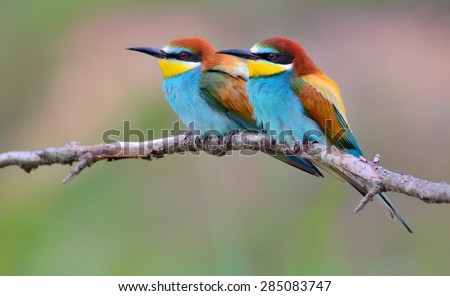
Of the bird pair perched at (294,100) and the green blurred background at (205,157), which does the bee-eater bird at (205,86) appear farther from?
the green blurred background at (205,157)

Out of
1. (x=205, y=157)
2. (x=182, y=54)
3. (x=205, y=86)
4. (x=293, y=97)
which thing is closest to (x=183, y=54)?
(x=182, y=54)

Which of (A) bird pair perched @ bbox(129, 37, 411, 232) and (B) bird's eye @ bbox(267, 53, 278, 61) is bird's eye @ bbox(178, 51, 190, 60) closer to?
(A) bird pair perched @ bbox(129, 37, 411, 232)

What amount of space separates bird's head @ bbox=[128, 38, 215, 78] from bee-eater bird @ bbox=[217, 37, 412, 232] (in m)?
0.34

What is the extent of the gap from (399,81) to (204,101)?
227cm

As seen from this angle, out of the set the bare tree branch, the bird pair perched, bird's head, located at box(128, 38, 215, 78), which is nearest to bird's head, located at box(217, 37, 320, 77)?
the bird pair perched

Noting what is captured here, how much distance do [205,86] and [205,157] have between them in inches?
36.7

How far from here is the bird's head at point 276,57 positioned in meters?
2.88

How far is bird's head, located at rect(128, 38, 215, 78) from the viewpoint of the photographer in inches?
126

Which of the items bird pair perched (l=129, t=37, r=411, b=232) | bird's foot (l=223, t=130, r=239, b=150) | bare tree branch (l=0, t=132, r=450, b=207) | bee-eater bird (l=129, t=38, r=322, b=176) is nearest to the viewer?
bare tree branch (l=0, t=132, r=450, b=207)

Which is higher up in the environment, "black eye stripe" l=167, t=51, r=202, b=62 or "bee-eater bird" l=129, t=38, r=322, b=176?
"black eye stripe" l=167, t=51, r=202, b=62

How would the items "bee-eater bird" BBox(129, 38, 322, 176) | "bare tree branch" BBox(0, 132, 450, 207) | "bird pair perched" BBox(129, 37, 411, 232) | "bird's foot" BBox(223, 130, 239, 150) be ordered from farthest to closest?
"bee-eater bird" BBox(129, 38, 322, 176), "bird's foot" BBox(223, 130, 239, 150), "bird pair perched" BBox(129, 37, 411, 232), "bare tree branch" BBox(0, 132, 450, 207)

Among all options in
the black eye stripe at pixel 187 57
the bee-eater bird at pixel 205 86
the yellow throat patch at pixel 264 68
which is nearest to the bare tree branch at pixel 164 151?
the bee-eater bird at pixel 205 86

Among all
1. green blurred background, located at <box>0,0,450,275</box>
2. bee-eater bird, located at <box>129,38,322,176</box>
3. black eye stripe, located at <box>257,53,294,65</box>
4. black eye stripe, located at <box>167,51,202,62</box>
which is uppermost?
black eye stripe, located at <box>257,53,294,65</box>

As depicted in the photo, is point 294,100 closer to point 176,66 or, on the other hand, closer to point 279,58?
point 279,58
